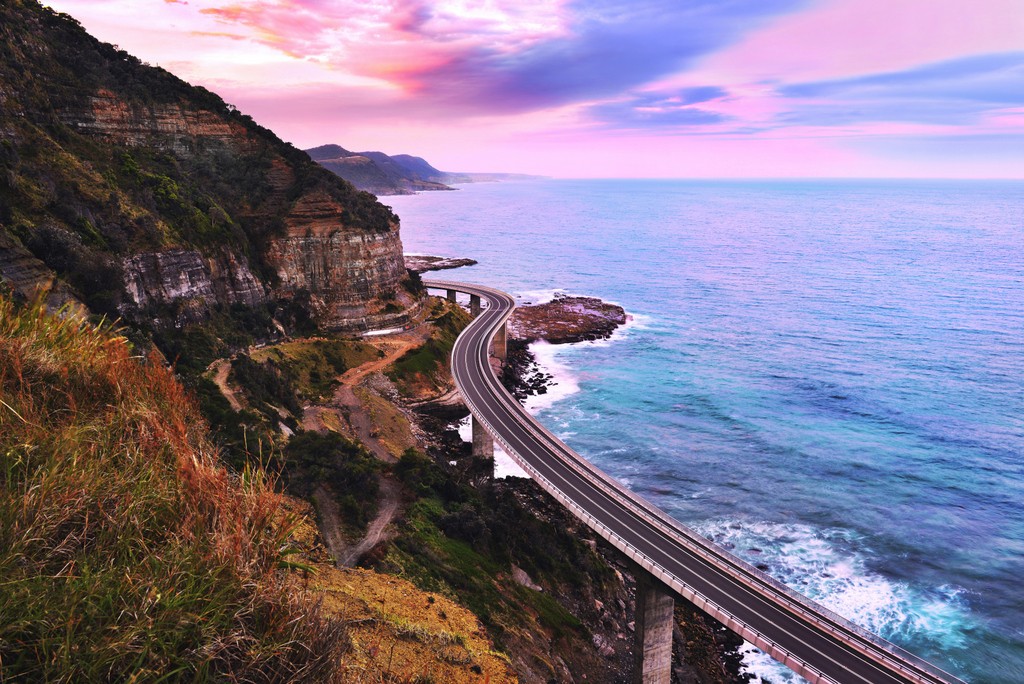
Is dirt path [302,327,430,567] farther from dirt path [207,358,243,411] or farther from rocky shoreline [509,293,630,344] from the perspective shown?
rocky shoreline [509,293,630,344]

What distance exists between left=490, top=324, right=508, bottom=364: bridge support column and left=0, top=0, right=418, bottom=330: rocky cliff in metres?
13.9

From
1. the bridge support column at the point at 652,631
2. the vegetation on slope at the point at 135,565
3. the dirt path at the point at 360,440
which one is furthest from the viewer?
the bridge support column at the point at 652,631

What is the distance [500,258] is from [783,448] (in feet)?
431

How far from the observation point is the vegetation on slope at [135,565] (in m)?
6.21

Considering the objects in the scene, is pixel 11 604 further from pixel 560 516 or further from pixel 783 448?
pixel 783 448

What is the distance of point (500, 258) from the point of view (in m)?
183

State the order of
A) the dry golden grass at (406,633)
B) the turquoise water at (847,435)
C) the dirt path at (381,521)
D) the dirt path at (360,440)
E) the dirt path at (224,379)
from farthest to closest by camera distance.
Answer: the dirt path at (224,379), the turquoise water at (847,435), the dirt path at (360,440), the dirt path at (381,521), the dry golden grass at (406,633)

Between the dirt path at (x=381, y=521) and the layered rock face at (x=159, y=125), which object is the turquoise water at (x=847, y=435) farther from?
the layered rock face at (x=159, y=125)

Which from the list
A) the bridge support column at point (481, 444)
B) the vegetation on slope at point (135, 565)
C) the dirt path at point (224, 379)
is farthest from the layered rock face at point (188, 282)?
the vegetation on slope at point (135, 565)

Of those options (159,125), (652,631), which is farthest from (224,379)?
(159,125)

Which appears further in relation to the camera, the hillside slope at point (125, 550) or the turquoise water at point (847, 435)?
the turquoise water at point (847, 435)

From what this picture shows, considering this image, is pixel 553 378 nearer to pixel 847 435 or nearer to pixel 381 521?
pixel 847 435

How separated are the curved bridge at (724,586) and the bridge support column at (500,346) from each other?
42.2m

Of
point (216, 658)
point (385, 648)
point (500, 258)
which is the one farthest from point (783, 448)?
point (500, 258)
